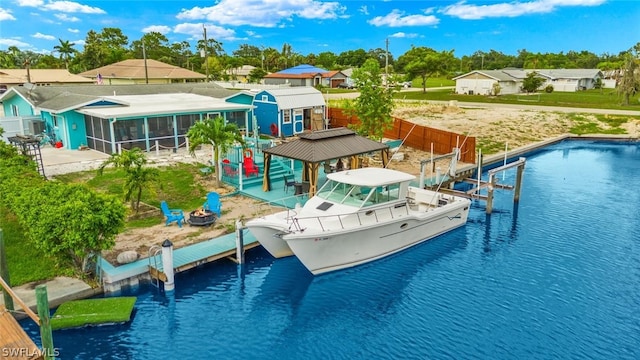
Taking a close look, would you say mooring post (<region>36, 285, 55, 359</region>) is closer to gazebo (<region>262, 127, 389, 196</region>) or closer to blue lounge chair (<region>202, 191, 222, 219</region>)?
blue lounge chair (<region>202, 191, 222, 219</region>)

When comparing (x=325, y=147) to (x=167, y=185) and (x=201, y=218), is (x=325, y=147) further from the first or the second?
(x=167, y=185)

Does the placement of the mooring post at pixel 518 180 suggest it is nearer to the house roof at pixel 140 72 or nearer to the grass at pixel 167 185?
the grass at pixel 167 185

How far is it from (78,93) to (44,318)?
28567 millimetres

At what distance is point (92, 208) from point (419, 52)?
275 ft

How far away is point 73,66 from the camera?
256 ft

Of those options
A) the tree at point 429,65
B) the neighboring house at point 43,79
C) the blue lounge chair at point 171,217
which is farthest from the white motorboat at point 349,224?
the tree at point 429,65

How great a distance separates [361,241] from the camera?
15.8 m

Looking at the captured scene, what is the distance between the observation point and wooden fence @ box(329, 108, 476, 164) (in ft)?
98.2

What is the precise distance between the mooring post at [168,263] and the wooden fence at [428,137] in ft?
57.0

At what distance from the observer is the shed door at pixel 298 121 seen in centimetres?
3438

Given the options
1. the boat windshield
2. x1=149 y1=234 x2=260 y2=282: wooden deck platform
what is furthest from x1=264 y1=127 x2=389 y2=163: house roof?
x1=149 y1=234 x2=260 y2=282: wooden deck platform

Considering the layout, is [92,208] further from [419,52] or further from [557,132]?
[419,52]

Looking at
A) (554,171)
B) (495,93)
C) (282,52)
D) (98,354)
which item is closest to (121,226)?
(98,354)

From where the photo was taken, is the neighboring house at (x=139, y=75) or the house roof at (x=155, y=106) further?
the neighboring house at (x=139, y=75)
